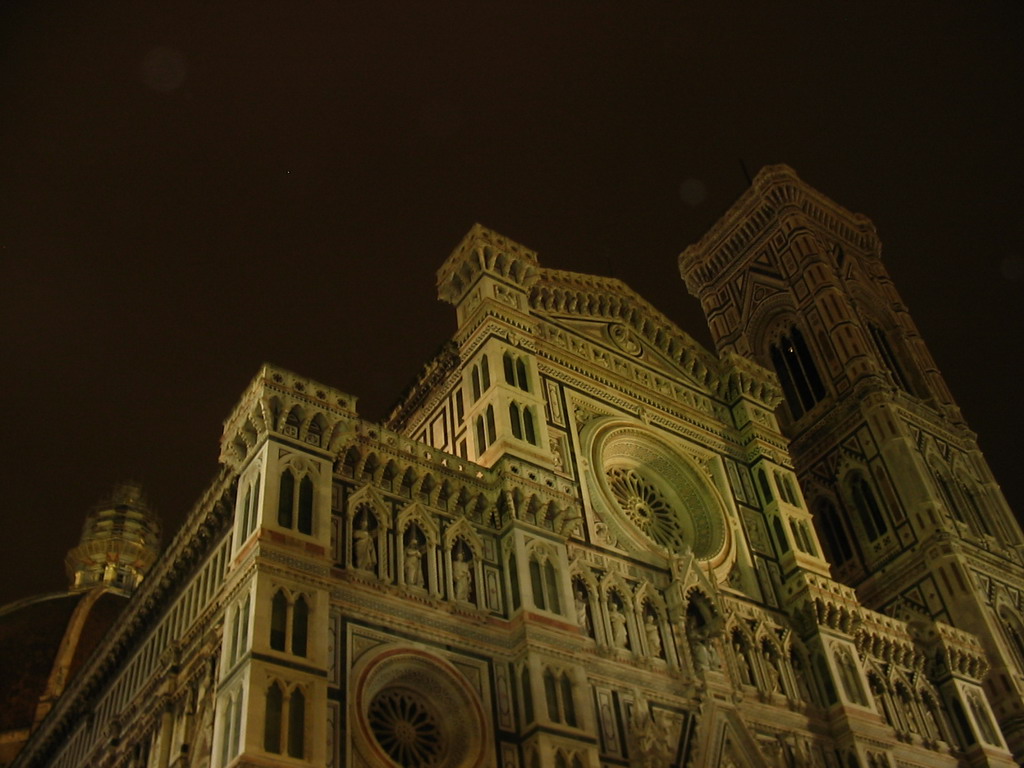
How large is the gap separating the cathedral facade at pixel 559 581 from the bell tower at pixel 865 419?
12 centimetres

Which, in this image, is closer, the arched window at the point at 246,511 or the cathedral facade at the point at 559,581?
the cathedral facade at the point at 559,581

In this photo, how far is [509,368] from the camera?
22016 millimetres

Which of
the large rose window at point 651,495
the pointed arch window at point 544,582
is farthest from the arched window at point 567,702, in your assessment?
the large rose window at point 651,495

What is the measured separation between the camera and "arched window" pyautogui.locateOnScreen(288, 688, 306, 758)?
1398 centimetres

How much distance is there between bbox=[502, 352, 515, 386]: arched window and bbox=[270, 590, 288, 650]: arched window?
7576mm

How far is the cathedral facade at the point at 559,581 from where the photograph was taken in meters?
16.0

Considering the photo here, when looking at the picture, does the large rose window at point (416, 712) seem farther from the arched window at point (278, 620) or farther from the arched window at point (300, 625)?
the arched window at point (278, 620)

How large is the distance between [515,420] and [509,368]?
1427 mm

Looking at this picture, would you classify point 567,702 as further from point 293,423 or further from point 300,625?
point 293,423

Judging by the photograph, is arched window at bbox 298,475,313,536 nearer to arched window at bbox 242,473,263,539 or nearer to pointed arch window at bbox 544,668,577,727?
arched window at bbox 242,473,263,539

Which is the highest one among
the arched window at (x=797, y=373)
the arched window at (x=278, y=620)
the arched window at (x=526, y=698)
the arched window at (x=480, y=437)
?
the arched window at (x=797, y=373)

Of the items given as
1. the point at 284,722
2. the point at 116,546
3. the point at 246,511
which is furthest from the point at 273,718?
the point at 116,546

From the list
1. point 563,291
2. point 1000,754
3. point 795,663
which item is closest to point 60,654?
point 563,291

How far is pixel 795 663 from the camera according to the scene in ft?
71.2
